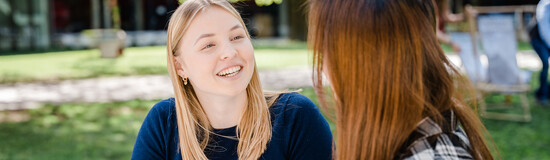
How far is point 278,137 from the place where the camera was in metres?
2.03

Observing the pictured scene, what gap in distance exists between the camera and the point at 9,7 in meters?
21.1

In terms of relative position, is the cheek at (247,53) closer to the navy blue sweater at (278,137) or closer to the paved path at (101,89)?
→ the navy blue sweater at (278,137)

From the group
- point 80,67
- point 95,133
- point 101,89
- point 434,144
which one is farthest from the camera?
point 80,67

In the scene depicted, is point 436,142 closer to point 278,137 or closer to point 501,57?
point 278,137

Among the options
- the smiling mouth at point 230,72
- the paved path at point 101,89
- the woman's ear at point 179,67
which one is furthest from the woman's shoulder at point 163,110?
the paved path at point 101,89

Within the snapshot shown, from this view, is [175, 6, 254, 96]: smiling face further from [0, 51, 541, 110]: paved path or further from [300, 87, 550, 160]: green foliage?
[0, 51, 541, 110]: paved path

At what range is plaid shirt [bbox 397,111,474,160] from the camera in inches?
47.7

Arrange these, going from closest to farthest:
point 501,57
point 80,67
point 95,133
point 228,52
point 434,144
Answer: point 434,144 < point 228,52 < point 95,133 < point 501,57 < point 80,67

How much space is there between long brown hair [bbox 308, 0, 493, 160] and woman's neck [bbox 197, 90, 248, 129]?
789mm

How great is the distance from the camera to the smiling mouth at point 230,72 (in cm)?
198

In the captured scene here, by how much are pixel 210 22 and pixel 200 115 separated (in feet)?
1.24

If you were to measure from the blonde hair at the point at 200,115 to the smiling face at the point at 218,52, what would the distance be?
0.10 feet

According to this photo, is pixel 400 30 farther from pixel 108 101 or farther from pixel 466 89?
pixel 108 101

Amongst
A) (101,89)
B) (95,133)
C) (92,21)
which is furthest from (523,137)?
(92,21)
